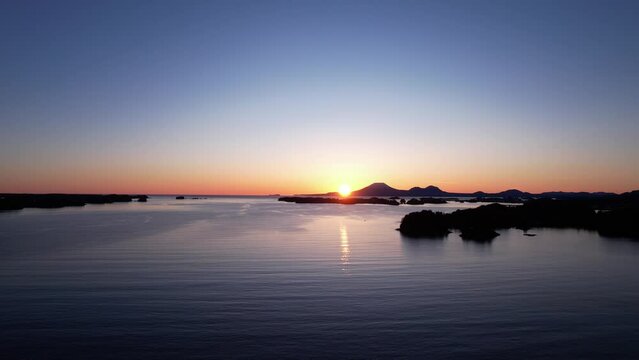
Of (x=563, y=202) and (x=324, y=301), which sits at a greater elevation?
(x=563, y=202)

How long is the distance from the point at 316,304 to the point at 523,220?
6726 centimetres

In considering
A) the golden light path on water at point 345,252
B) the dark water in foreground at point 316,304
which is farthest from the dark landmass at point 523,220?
the dark water in foreground at point 316,304

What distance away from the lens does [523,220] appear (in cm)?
7881

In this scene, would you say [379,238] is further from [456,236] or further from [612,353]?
[612,353]

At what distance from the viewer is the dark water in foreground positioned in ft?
53.3

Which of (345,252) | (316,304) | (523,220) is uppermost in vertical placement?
Answer: (523,220)

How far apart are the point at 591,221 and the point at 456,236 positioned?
3079 cm

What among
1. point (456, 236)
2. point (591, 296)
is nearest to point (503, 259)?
point (591, 296)

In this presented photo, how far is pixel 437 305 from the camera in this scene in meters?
22.4

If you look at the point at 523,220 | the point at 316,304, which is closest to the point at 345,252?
the point at 316,304

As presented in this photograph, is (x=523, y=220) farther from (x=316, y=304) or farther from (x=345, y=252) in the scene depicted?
(x=316, y=304)

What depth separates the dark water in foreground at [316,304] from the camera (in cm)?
1623

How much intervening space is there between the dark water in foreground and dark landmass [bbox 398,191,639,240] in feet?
62.6

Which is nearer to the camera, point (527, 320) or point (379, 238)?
point (527, 320)
